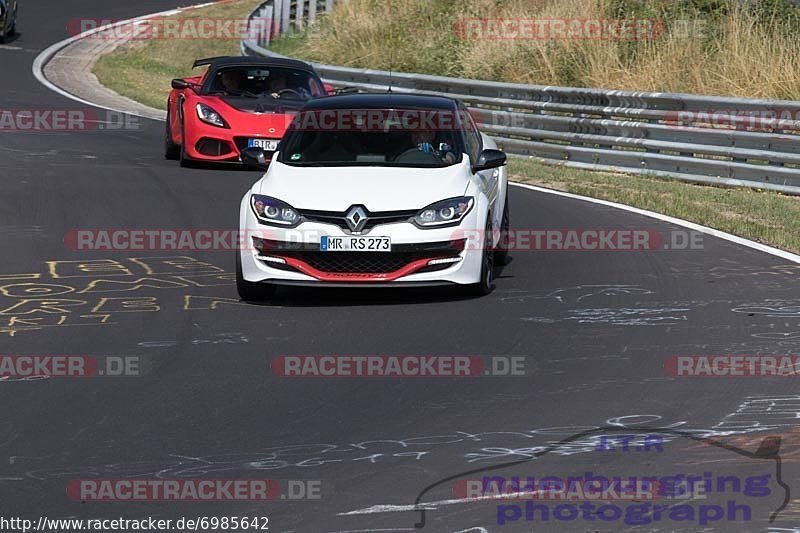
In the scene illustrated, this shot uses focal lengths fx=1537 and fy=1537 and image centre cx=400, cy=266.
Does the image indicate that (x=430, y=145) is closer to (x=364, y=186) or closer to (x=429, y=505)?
(x=364, y=186)

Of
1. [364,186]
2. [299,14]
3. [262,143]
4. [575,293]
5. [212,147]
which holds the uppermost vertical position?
[364,186]

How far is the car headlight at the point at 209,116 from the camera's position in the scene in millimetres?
18719

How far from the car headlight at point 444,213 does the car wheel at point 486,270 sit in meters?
0.28

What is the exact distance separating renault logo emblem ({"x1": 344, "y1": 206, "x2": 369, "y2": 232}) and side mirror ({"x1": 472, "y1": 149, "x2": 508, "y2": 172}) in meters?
1.22

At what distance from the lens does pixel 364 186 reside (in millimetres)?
10930

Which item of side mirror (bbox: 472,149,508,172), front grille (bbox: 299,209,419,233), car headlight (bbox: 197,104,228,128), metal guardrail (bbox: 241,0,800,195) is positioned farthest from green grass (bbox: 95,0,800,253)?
front grille (bbox: 299,209,419,233)

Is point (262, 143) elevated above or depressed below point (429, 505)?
below

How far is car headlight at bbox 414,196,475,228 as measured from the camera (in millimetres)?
10750

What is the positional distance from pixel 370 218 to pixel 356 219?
0.10 meters

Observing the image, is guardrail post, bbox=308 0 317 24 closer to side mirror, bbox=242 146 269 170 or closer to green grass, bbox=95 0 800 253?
green grass, bbox=95 0 800 253

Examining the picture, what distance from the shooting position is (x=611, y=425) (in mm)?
7344

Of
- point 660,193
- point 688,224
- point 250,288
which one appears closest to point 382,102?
point 250,288

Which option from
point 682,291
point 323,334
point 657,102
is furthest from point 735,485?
point 657,102

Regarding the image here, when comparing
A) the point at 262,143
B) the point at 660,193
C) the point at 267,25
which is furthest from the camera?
the point at 267,25
